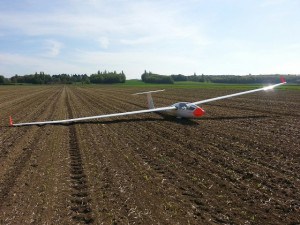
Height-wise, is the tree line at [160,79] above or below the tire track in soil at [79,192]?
below

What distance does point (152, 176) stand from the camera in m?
10.4

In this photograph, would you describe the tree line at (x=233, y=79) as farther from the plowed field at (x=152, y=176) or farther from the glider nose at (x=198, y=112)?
the plowed field at (x=152, y=176)

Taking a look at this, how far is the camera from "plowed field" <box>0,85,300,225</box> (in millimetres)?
7707

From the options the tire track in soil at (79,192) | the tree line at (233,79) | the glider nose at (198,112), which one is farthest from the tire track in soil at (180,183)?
the tree line at (233,79)

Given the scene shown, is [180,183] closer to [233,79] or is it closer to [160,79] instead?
[233,79]

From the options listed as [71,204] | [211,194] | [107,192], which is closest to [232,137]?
[211,194]

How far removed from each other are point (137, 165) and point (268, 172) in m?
4.38

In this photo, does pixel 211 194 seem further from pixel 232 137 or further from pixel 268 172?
pixel 232 137

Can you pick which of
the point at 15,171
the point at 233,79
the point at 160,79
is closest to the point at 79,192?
the point at 15,171

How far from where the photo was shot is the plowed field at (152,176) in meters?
7.71

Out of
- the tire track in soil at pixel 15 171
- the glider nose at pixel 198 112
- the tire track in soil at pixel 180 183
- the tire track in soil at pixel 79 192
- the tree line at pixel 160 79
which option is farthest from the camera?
the tree line at pixel 160 79

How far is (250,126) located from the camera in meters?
18.9

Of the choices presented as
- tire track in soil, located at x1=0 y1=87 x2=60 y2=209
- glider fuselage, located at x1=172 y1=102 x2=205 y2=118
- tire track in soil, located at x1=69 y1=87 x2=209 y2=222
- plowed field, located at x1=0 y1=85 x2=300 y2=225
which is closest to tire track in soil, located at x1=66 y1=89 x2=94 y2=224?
plowed field, located at x1=0 y1=85 x2=300 y2=225

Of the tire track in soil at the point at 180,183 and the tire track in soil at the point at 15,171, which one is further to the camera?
the tire track in soil at the point at 15,171
